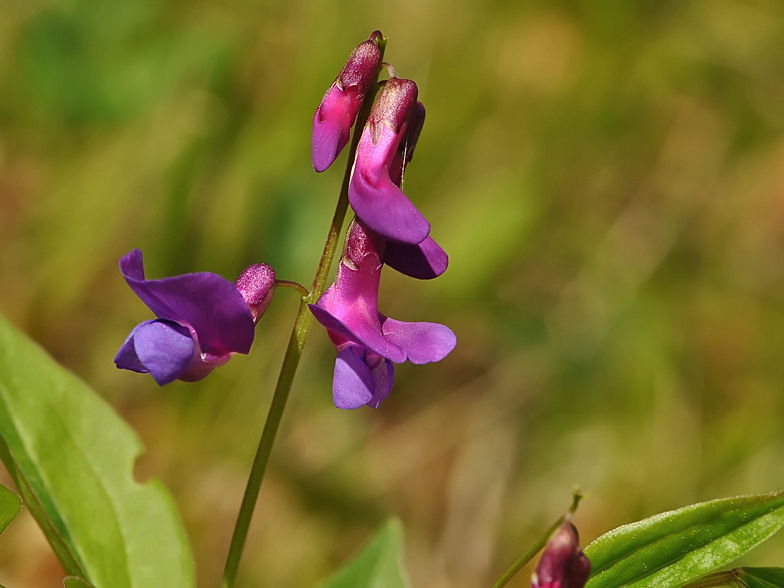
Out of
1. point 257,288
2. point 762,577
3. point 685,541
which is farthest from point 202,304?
point 762,577

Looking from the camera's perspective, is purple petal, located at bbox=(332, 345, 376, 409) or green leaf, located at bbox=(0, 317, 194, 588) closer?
purple petal, located at bbox=(332, 345, 376, 409)

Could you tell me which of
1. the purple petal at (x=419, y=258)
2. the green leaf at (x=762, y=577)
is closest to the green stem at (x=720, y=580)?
the green leaf at (x=762, y=577)

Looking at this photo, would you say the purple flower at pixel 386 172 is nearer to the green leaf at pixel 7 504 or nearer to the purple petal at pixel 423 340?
the purple petal at pixel 423 340

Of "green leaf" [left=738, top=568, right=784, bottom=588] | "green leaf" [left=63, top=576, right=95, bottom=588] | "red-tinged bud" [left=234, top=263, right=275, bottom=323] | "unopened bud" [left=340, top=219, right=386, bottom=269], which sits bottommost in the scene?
"green leaf" [left=63, top=576, right=95, bottom=588]

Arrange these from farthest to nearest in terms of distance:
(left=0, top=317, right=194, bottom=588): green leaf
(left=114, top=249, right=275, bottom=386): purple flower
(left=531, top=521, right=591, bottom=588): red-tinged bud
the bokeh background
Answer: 1. the bokeh background
2. (left=0, top=317, right=194, bottom=588): green leaf
3. (left=114, top=249, right=275, bottom=386): purple flower
4. (left=531, top=521, right=591, bottom=588): red-tinged bud

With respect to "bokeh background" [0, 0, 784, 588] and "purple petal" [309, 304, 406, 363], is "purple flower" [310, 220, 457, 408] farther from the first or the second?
"bokeh background" [0, 0, 784, 588]

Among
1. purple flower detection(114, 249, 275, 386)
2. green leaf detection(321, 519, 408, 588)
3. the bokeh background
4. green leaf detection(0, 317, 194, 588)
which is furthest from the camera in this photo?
the bokeh background

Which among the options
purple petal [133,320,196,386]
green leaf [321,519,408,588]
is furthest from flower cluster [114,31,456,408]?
green leaf [321,519,408,588]
